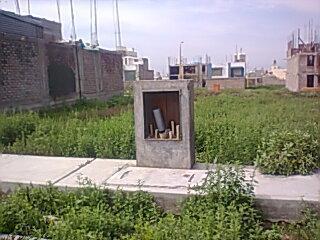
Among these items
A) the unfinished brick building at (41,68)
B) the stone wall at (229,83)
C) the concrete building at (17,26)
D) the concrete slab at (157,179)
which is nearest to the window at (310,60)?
the stone wall at (229,83)

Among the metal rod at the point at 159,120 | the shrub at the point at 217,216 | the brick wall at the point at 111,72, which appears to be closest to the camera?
the shrub at the point at 217,216

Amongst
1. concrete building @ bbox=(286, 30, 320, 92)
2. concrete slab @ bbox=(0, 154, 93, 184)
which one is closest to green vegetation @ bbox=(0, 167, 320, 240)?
concrete slab @ bbox=(0, 154, 93, 184)

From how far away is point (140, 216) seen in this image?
3.36m

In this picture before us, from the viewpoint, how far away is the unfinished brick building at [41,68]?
1167 centimetres

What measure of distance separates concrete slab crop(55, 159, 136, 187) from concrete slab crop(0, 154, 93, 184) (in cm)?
13

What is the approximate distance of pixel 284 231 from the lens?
319 cm

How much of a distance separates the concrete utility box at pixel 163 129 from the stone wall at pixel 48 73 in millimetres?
7578

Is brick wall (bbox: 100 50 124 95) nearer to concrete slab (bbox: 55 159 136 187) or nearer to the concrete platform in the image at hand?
the concrete platform

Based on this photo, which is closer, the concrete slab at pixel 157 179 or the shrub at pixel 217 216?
the shrub at pixel 217 216

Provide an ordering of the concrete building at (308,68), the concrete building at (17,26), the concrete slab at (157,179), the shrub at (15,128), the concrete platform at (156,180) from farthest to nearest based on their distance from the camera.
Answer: the concrete building at (308,68) < the concrete building at (17,26) < the shrub at (15,128) < the concrete slab at (157,179) < the concrete platform at (156,180)

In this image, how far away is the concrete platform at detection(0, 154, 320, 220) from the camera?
11.4 ft

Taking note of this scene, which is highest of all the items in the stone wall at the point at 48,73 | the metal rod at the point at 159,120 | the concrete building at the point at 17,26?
the concrete building at the point at 17,26

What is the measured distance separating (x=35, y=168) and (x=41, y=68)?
31.2 feet

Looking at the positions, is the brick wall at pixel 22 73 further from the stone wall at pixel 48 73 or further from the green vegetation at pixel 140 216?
the green vegetation at pixel 140 216
